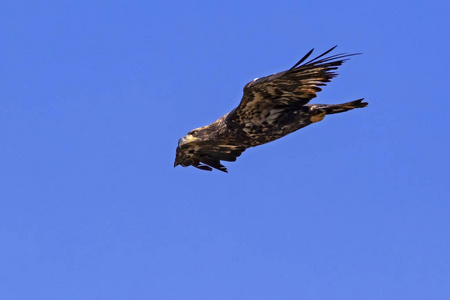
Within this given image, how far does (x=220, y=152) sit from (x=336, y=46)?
188 inches

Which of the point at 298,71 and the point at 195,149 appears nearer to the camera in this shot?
the point at 298,71

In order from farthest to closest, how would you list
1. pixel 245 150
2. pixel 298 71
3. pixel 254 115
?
pixel 245 150 < pixel 254 115 < pixel 298 71

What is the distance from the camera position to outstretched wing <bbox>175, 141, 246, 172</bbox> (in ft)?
67.9

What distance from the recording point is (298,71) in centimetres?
1817

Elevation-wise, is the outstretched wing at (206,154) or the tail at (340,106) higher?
the outstretched wing at (206,154)

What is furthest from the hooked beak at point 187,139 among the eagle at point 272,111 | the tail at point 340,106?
the tail at point 340,106

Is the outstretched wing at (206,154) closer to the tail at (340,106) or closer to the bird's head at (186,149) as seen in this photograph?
the bird's head at (186,149)

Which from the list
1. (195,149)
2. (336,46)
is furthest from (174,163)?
(336,46)

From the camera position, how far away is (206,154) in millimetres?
21297

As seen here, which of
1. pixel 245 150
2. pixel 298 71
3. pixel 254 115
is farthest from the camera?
pixel 245 150

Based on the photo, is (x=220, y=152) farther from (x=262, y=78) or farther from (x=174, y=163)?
(x=262, y=78)

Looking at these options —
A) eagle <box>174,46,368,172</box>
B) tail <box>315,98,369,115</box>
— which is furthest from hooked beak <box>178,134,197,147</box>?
tail <box>315,98,369,115</box>

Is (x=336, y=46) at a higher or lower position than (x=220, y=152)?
lower

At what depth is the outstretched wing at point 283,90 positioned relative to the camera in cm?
1808
